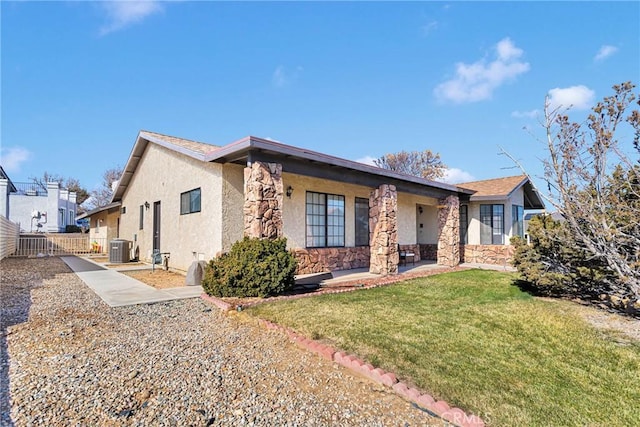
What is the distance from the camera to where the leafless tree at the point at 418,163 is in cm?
3616

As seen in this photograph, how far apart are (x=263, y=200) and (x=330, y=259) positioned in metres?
4.52

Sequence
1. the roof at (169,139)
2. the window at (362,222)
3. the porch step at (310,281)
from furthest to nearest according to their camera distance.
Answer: the window at (362,222) < the roof at (169,139) < the porch step at (310,281)

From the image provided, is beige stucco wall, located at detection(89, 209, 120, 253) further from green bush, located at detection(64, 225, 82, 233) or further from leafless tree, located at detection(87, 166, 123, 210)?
leafless tree, located at detection(87, 166, 123, 210)

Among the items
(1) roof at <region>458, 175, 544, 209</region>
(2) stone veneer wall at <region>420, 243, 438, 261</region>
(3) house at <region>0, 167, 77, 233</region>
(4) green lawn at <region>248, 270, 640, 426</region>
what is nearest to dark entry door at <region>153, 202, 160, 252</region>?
(4) green lawn at <region>248, 270, 640, 426</region>

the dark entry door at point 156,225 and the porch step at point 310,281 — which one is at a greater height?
the dark entry door at point 156,225

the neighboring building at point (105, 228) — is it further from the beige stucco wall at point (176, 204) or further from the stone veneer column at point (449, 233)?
the stone veneer column at point (449, 233)

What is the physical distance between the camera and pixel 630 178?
6.39 metres

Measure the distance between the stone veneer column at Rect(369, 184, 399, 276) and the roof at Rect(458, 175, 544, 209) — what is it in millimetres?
5818

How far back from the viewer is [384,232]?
406 inches

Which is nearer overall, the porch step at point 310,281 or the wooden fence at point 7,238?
the porch step at point 310,281

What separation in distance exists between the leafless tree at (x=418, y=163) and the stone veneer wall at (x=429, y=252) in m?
21.4

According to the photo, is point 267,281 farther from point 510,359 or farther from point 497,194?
point 497,194

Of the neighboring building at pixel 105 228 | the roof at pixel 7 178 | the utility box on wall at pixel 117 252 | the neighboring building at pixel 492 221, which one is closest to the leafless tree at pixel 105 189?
the roof at pixel 7 178

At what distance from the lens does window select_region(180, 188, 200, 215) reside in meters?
10.1
